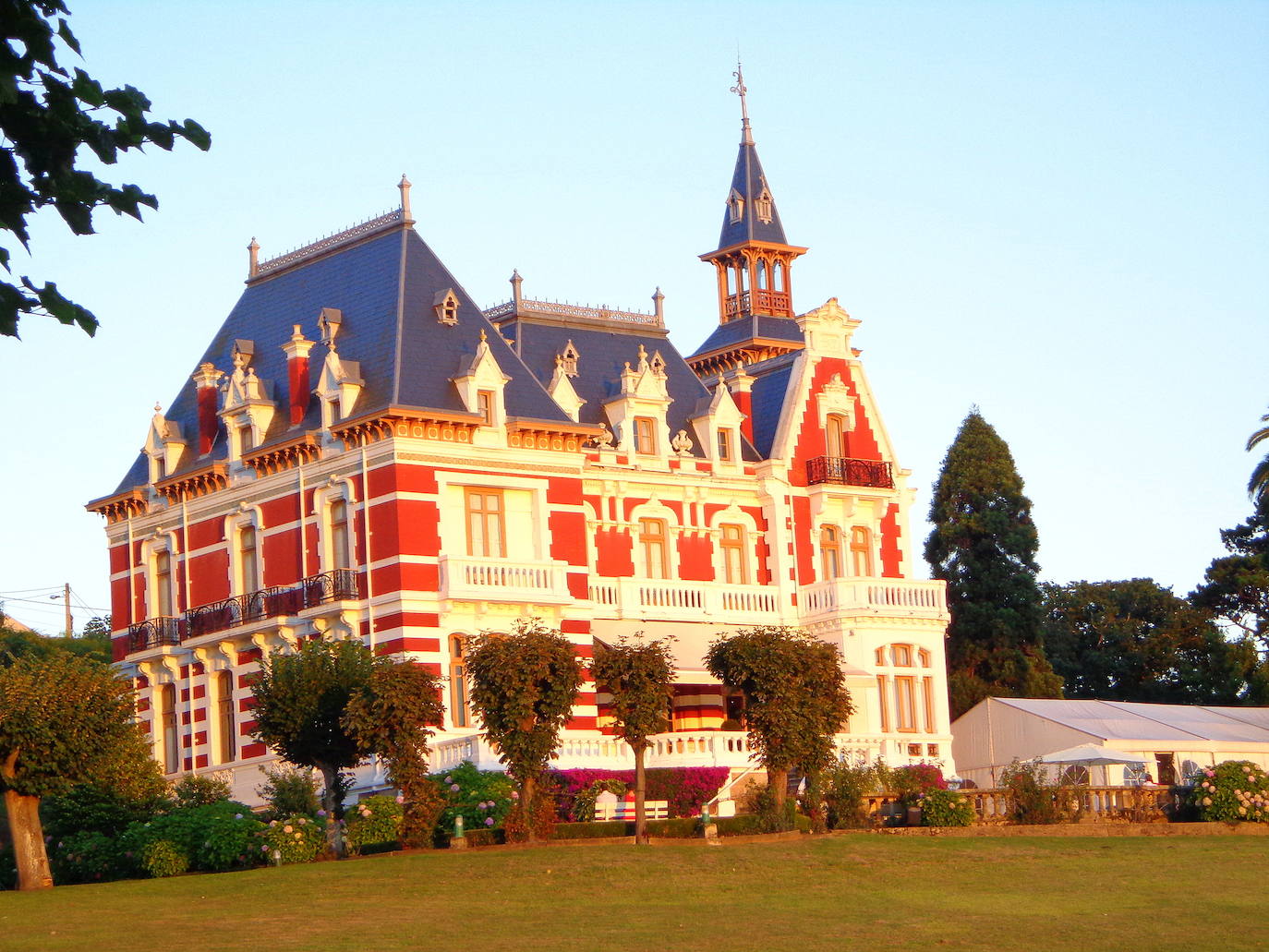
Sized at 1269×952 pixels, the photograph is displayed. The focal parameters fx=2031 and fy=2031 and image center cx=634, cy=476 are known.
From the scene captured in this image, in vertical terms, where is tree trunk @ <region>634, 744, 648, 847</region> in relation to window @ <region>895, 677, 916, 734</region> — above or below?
below

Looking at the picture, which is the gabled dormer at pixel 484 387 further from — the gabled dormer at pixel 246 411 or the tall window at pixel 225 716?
the tall window at pixel 225 716

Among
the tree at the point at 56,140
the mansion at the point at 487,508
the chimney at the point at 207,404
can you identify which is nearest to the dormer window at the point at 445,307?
the mansion at the point at 487,508

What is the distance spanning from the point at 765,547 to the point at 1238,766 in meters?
15.6

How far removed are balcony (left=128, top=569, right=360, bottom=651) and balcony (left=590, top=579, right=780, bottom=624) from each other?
22.1 ft

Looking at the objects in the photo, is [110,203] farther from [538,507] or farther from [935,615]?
[935,615]

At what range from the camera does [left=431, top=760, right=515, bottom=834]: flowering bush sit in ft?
130

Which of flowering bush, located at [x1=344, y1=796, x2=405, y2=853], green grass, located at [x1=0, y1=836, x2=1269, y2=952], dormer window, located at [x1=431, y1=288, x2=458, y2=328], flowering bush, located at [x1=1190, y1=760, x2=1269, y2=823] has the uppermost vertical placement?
dormer window, located at [x1=431, y1=288, x2=458, y2=328]

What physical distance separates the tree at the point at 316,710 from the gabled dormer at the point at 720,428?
51.9ft

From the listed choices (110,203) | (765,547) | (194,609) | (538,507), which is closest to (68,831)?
(194,609)

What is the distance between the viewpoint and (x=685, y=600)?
52.8 meters

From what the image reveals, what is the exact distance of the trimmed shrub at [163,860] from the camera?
124 feet

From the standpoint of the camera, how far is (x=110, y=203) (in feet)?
41.0

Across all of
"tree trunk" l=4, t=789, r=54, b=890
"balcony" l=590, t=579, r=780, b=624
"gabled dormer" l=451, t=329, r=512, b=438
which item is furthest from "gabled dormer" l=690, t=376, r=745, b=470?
"tree trunk" l=4, t=789, r=54, b=890

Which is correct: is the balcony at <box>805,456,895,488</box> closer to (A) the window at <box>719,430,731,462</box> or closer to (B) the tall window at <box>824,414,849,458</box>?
(B) the tall window at <box>824,414,849,458</box>
